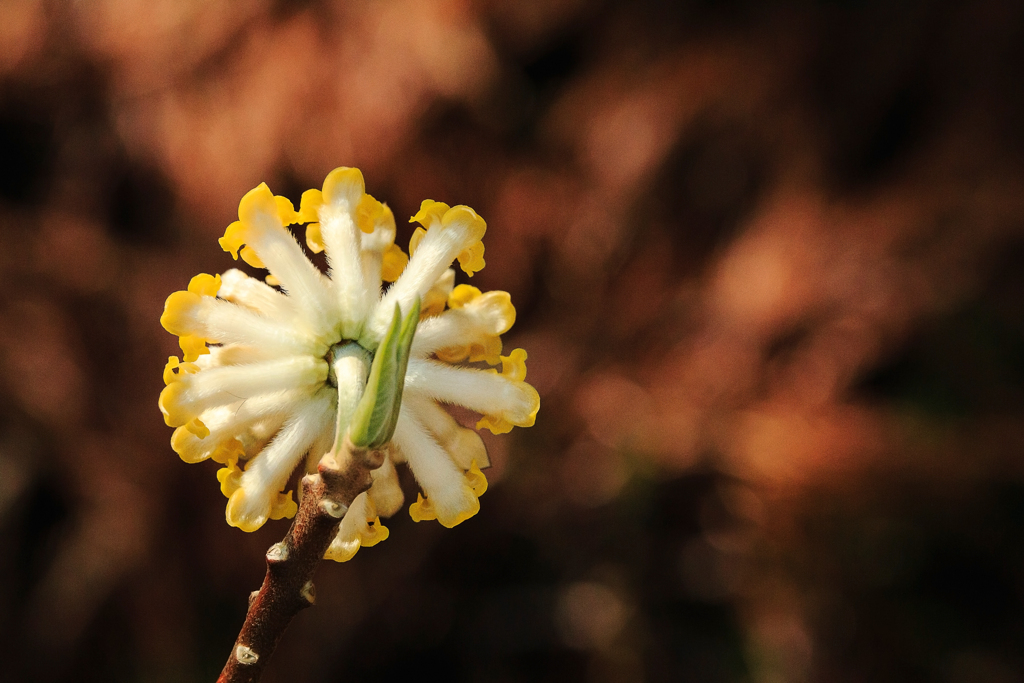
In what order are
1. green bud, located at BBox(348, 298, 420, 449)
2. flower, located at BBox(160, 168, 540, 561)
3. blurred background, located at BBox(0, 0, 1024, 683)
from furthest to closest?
blurred background, located at BBox(0, 0, 1024, 683) → flower, located at BBox(160, 168, 540, 561) → green bud, located at BBox(348, 298, 420, 449)

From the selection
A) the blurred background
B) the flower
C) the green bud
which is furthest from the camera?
the blurred background

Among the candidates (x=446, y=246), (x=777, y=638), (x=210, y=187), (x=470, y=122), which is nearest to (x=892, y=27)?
(x=470, y=122)

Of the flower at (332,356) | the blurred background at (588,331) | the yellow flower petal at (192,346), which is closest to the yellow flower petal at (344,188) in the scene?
the flower at (332,356)

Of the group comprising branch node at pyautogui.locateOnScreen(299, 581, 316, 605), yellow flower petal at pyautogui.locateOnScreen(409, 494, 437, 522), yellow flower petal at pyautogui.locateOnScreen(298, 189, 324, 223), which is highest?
yellow flower petal at pyautogui.locateOnScreen(298, 189, 324, 223)

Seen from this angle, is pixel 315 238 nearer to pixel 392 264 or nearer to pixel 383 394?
pixel 392 264

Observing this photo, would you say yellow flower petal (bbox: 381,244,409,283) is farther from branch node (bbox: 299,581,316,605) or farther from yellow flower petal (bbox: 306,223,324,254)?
branch node (bbox: 299,581,316,605)

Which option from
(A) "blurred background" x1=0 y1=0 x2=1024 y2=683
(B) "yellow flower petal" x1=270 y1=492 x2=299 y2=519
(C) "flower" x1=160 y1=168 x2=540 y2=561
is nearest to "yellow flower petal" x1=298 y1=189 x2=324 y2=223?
(C) "flower" x1=160 y1=168 x2=540 y2=561

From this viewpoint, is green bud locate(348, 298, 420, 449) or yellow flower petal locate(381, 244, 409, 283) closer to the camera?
green bud locate(348, 298, 420, 449)

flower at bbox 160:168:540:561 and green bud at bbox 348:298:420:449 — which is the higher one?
flower at bbox 160:168:540:561
